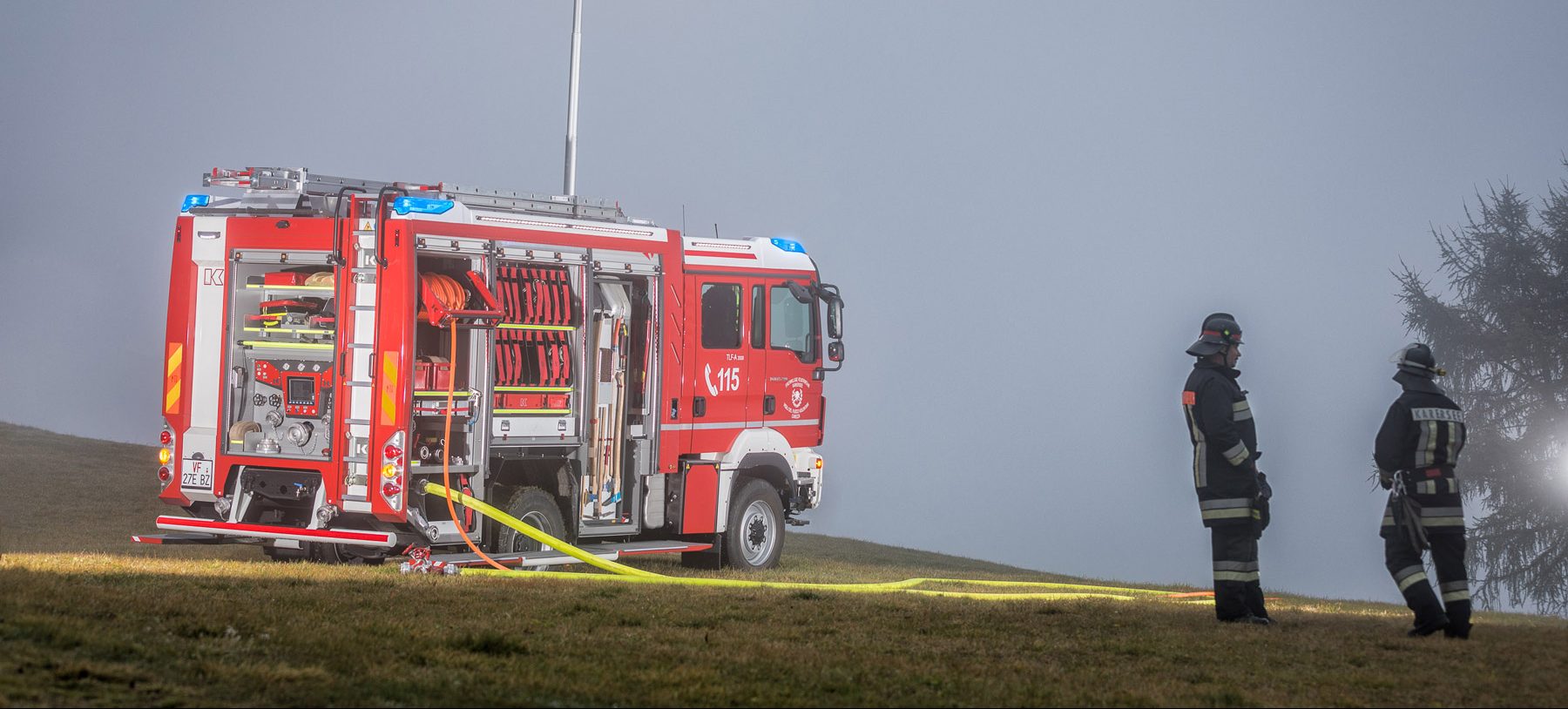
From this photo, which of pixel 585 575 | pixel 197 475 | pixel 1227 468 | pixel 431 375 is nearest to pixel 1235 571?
pixel 1227 468

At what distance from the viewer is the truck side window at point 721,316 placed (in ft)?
51.5

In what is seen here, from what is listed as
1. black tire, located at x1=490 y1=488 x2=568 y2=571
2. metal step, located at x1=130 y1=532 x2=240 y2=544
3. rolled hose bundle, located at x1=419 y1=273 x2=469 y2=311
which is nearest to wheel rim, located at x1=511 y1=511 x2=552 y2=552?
black tire, located at x1=490 y1=488 x2=568 y2=571

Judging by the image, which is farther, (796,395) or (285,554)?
(796,395)

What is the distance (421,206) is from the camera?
13047 mm

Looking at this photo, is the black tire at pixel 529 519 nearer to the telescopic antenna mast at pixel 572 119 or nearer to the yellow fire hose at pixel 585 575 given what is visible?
the yellow fire hose at pixel 585 575

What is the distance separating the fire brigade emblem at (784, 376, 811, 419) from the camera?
54.5 feet

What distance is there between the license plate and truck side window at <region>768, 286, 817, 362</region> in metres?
5.85

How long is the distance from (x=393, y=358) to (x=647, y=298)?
3.07 m

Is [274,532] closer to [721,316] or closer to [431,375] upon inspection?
[431,375]

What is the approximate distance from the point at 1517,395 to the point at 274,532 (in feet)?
146

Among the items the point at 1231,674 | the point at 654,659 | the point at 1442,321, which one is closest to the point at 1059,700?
the point at 1231,674

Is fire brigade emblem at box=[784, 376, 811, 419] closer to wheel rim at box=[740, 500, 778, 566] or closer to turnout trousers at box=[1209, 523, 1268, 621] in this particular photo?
wheel rim at box=[740, 500, 778, 566]

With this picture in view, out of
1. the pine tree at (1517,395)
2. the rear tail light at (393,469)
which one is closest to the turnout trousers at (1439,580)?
the rear tail light at (393,469)

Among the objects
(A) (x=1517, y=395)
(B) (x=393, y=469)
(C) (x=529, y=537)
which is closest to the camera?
(B) (x=393, y=469)
